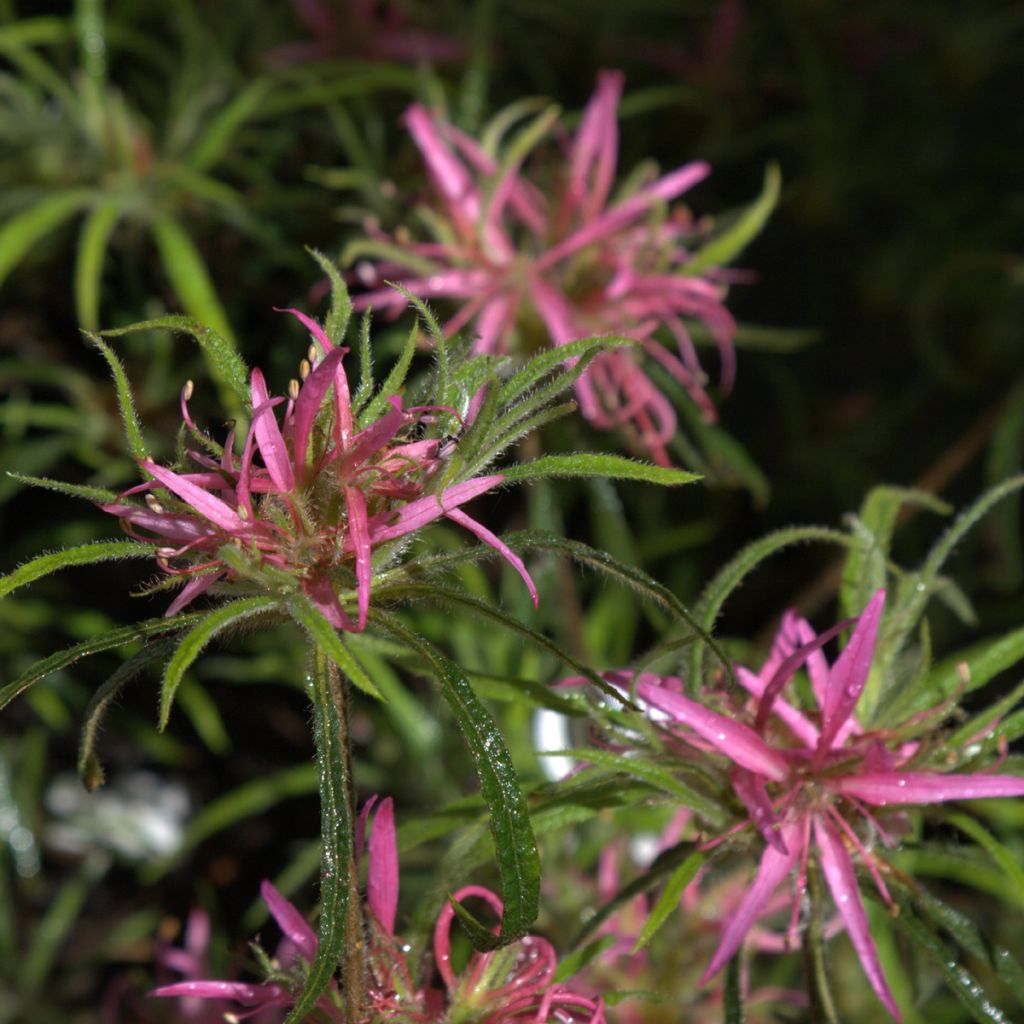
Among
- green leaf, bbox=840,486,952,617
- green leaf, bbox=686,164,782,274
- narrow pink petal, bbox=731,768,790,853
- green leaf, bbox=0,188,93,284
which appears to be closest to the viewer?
narrow pink petal, bbox=731,768,790,853

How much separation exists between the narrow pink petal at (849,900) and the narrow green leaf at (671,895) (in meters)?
0.06

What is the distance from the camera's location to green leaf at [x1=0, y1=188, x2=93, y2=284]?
1.09m

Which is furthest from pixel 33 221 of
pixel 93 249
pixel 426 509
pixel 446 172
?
pixel 426 509

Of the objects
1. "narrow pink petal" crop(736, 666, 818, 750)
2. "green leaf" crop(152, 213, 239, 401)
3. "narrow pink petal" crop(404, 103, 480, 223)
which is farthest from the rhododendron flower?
"narrow pink petal" crop(736, 666, 818, 750)

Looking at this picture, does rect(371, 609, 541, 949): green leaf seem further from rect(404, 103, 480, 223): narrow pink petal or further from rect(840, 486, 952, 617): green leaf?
rect(404, 103, 480, 223): narrow pink petal

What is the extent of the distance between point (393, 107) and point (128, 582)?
64cm

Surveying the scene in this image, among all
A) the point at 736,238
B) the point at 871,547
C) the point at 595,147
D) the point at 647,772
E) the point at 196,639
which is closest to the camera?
the point at 196,639

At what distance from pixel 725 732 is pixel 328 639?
0.74ft

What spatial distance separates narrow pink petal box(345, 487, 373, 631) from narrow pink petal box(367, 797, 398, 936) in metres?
0.13

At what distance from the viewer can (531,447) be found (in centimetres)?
112

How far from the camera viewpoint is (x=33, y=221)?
1116 mm

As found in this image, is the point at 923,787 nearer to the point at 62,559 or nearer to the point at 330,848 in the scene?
the point at 330,848

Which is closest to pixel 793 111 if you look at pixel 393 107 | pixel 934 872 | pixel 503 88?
pixel 503 88

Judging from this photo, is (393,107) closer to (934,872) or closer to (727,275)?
(727,275)
